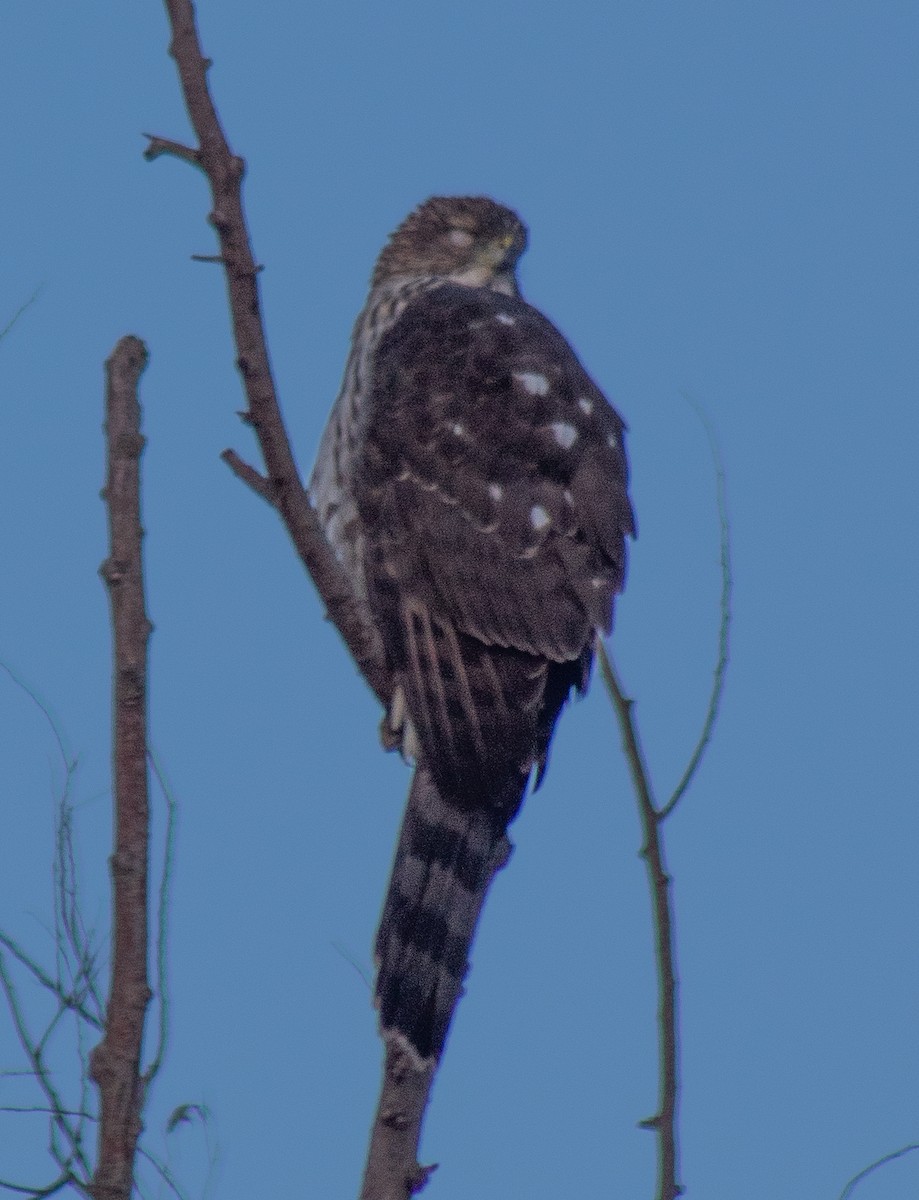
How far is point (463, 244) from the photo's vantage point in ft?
16.9

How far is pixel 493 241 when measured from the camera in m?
5.13

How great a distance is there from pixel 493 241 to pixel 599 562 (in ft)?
5.73

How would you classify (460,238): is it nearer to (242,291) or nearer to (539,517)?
(539,517)

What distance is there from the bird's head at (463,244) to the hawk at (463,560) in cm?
→ 84

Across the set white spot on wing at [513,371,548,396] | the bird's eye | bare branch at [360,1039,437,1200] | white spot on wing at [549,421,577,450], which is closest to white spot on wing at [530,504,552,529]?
white spot on wing at [549,421,577,450]

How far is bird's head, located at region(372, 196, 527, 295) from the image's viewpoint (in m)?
5.09

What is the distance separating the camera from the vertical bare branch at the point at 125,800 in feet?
6.92

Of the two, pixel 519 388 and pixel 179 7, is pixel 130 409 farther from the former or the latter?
pixel 519 388

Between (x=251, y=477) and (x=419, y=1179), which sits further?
(x=251, y=477)

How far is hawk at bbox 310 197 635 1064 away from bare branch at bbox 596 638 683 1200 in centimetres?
96

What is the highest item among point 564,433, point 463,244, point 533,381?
point 463,244

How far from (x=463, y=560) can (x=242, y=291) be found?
944 mm

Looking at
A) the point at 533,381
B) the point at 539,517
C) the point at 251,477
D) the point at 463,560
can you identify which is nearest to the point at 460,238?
the point at 533,381

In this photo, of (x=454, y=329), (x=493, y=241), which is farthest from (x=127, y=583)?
(x=493, y=241)
